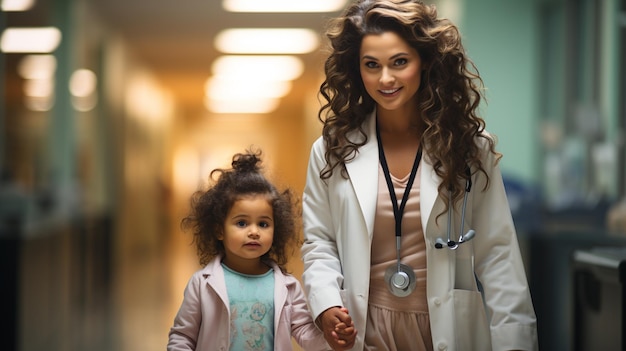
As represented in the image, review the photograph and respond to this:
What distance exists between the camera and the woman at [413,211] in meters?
2.43

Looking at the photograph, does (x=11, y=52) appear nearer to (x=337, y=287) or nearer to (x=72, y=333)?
(x=72, y=333)

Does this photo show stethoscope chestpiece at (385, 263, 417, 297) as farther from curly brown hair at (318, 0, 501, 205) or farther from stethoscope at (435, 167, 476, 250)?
curly brown hair at (318, 0, 501, 205)

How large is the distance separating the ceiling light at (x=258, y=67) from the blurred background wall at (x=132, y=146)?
1.04ft

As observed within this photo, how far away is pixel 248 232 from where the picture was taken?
7.91 ft

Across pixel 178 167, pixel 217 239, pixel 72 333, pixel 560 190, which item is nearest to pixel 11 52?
pixel 72 333

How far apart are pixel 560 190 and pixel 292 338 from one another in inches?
265

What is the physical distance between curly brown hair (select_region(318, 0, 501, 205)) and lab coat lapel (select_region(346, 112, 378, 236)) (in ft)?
0.08

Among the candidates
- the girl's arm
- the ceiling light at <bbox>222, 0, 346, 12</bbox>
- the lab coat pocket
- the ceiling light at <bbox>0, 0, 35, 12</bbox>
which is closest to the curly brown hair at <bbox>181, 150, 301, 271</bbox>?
the girl's arm

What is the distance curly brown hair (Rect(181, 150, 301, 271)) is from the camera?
2.47 m

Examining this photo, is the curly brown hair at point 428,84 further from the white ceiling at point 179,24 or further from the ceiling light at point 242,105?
the ceiling light at point 242,105

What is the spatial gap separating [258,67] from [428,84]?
1414 centimetres

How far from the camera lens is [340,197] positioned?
2516 mm

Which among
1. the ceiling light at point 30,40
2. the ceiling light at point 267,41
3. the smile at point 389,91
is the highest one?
the ceiling light at point 267,41

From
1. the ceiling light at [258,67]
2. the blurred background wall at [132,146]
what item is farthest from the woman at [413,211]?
the ceiling light at [258,67]
